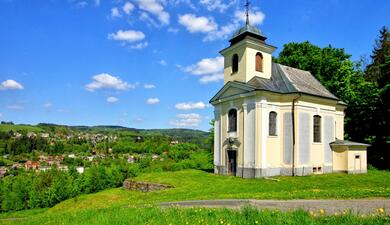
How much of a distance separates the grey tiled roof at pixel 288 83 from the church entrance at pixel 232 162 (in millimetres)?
5863

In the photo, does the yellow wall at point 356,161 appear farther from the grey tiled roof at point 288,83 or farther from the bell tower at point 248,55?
the bell tower at point 248,55

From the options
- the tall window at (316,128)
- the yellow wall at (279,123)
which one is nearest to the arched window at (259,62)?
the yellow wall at (279,123)

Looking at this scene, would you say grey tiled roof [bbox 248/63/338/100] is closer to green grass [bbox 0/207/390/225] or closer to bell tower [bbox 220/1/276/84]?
bell tower [bbox 220/1/276/84]

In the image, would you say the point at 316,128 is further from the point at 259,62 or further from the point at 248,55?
the point at 248,55

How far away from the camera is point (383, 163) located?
3111 centimetres

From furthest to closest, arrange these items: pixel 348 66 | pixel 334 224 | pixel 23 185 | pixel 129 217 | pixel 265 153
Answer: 1. pixel 23 185
2. pixel 348 66
3. pixel 265 153
4. pixel 129 217
5. pixel 334 224

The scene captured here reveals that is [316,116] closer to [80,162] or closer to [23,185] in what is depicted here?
[23,185]

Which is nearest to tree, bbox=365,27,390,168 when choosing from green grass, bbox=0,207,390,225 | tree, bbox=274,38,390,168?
tree, bbox=274,38,390,168

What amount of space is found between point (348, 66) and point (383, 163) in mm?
11362

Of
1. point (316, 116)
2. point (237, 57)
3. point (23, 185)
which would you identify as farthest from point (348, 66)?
point (23, 185)

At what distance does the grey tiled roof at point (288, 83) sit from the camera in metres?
24.3

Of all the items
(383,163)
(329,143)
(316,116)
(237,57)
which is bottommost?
(383,163)

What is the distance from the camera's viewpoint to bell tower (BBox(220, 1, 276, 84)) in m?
25.4

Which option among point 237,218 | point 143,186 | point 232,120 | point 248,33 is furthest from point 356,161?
point 237,218
